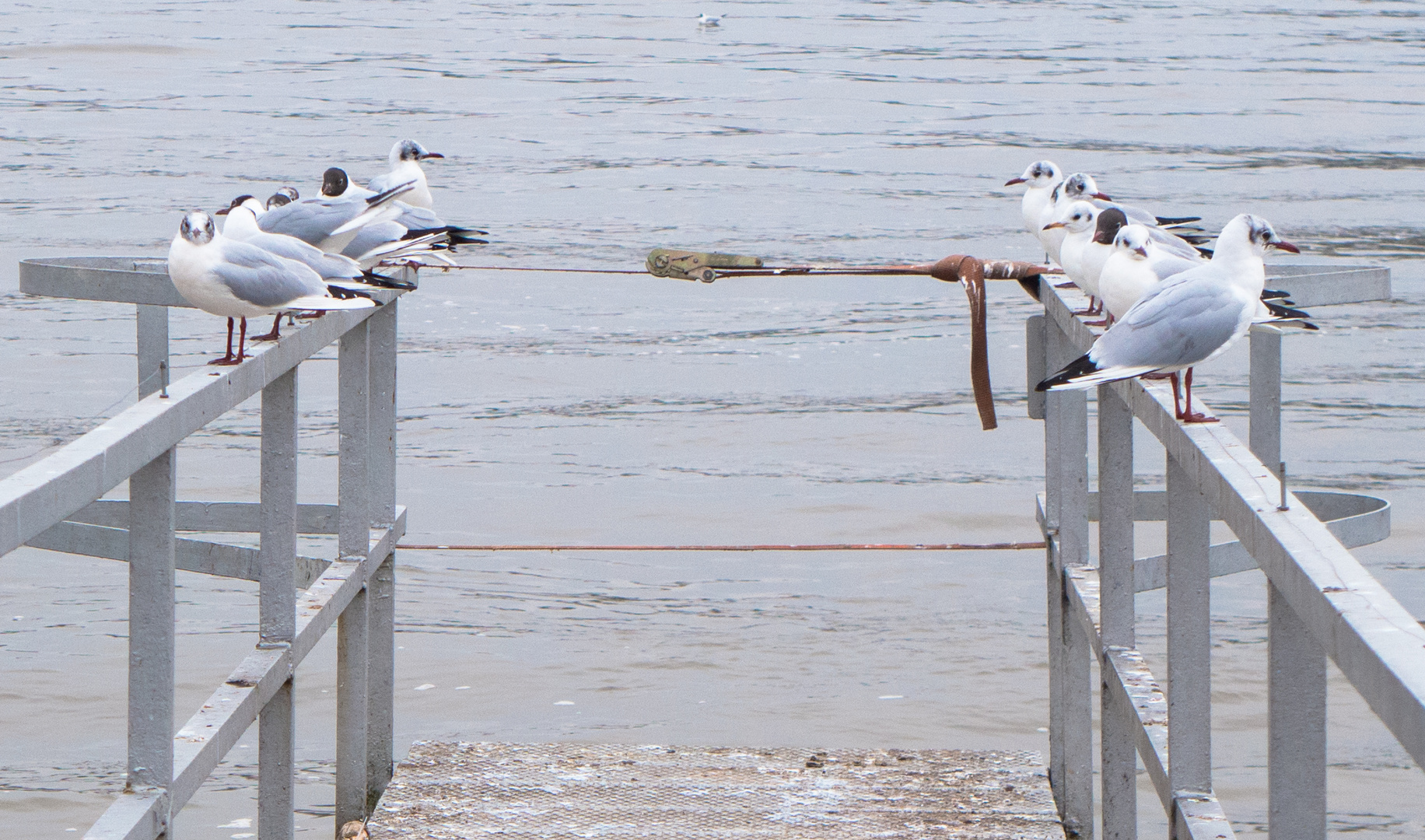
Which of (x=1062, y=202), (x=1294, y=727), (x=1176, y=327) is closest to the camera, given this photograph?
(x=1294, y=727)

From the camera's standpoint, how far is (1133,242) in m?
3.97

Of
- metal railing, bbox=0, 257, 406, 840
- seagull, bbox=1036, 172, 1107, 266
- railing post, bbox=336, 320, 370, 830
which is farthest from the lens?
seagull, bbox=1036, 172, 1107, 266

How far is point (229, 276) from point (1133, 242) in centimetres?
195

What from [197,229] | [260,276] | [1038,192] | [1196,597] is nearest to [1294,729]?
[1196,597]

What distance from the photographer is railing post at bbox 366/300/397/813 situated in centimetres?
518

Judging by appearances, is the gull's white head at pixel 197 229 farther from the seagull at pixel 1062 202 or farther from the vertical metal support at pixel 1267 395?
the seagull at pixel 1062 202

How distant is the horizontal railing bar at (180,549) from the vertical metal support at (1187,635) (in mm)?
2281

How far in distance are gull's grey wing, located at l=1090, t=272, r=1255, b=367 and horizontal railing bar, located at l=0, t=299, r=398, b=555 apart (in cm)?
159

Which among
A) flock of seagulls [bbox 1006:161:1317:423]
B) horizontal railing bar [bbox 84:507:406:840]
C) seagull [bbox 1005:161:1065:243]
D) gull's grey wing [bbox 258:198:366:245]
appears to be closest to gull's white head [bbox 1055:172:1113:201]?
seagull [bbox 1005:161:1065:243]

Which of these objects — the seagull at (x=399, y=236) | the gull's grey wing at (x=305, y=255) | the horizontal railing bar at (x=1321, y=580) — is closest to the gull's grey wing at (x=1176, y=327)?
the horizontal railing bar at (x=1321, y=580)

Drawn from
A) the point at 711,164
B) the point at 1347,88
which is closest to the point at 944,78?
the point at 1347,88

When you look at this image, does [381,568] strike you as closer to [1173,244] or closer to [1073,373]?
[1173,244]

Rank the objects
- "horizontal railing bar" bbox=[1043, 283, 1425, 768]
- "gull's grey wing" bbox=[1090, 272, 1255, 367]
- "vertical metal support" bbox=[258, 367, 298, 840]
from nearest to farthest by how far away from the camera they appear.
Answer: "horizontal railing bar" bbox=[1043, 283, 1425, 768], "gull's grey wing" bbox=[1090, 272, 1255, 367], "vertical metal support" bbox=[258, 367, 298, 840]

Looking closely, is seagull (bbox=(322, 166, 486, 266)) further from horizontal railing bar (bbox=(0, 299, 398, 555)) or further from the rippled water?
the rippled water
